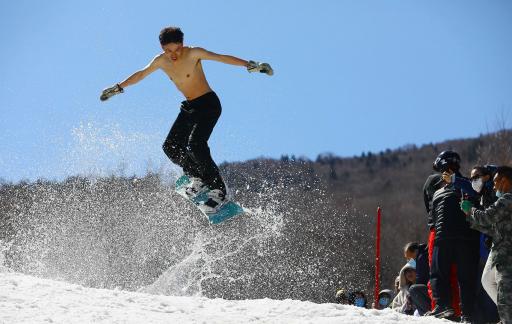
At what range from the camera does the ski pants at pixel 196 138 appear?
892cm

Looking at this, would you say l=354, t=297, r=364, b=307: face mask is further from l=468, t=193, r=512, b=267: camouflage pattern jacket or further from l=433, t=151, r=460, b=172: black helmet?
l=468, t=193, r=512, b=267: camouflage pattern jacket

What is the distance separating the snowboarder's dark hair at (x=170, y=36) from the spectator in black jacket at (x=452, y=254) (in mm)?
3593

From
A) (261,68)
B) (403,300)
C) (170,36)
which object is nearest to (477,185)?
(403,300)

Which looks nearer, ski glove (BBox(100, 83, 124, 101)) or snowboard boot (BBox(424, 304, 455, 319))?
snowboard boot (BBox(424, 304, 455, 319))

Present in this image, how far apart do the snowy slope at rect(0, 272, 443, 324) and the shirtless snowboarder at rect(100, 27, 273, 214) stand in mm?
2707

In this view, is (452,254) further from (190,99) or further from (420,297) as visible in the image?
(190,99)

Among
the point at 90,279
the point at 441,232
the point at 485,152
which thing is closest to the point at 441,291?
the point at 441,232

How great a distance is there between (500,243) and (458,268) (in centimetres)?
73

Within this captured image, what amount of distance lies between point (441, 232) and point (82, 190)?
29.6 ft

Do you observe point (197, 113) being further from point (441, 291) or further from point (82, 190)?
point (82, 190)

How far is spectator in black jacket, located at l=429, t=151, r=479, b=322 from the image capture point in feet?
22.2

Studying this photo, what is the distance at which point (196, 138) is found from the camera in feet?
29.1

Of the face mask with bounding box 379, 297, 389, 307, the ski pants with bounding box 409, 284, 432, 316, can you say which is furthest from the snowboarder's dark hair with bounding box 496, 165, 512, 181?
the face mask with bounding box 379, 297, 389, 307

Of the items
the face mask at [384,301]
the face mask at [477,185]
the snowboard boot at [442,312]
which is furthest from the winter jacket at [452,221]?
the face mask at [384,301]
